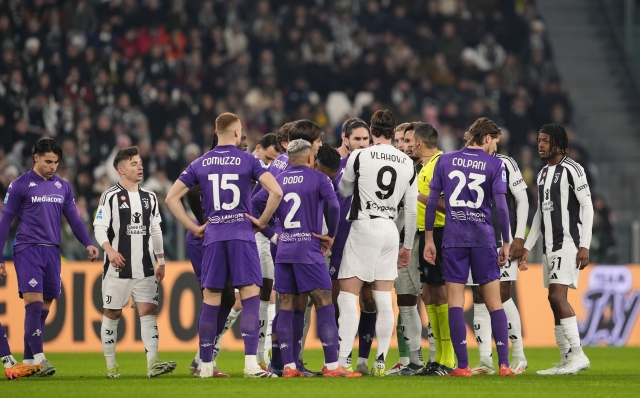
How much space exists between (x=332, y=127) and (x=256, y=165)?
38.7 feet

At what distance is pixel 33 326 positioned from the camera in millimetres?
11250

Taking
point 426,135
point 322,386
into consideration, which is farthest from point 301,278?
point 426,135

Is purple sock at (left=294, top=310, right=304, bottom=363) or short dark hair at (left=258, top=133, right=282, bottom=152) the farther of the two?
short dark hair at (left=258, top=133, right=282, bottom=152)

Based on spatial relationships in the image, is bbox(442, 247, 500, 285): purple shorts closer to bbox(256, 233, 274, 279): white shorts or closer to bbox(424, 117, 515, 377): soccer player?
bbox(424, 117, 515, 377): soccer player

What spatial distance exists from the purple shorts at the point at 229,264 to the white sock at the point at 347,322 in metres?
0.97

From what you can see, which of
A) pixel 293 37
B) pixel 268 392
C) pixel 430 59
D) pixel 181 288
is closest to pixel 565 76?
pixel 430 59

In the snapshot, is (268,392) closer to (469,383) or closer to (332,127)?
(469,383)

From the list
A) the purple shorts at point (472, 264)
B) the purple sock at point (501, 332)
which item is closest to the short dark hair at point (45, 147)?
the purple shorts at point (472, 264)

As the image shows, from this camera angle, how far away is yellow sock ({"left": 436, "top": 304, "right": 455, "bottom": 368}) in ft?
37.4

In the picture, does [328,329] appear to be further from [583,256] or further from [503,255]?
[583,256]

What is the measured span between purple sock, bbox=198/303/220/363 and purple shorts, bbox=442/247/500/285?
2.25m

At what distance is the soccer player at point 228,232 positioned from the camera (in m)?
10.3

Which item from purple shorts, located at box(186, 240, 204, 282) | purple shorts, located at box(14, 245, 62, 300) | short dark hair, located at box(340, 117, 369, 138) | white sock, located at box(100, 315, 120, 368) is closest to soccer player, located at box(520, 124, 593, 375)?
short dark hair, located at box(340, 117, 369, 138)

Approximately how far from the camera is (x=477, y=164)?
10719 millimetres
